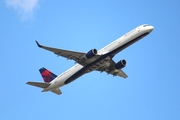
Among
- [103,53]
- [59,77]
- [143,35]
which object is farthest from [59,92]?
[143,35]

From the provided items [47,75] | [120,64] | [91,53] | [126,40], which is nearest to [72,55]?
[91,53]

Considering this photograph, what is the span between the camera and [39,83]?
5859 cm

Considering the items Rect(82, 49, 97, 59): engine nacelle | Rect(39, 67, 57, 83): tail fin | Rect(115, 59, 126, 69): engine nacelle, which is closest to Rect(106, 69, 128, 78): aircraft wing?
Rect(115, 59, 126, 69): engine nacelle

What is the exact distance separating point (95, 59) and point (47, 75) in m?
13.6

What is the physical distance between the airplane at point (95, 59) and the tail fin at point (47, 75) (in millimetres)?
2401

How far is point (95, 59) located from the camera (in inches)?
2147

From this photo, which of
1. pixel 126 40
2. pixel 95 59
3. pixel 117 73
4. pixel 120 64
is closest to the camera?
pixel 126 40

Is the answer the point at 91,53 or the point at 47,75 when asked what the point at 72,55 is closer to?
the point at 91,53

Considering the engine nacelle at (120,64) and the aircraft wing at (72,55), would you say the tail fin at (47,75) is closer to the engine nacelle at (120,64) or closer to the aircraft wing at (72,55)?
the aircraft wing at (72,55)

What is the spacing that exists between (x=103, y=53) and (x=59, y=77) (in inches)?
382

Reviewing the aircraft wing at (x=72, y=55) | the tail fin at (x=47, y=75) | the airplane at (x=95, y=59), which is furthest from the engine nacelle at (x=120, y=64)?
the tail fin at (x=47, y=75)

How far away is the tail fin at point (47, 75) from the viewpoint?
6329cm

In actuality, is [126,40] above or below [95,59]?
above

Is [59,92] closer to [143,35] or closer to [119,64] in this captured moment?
[119,64]
